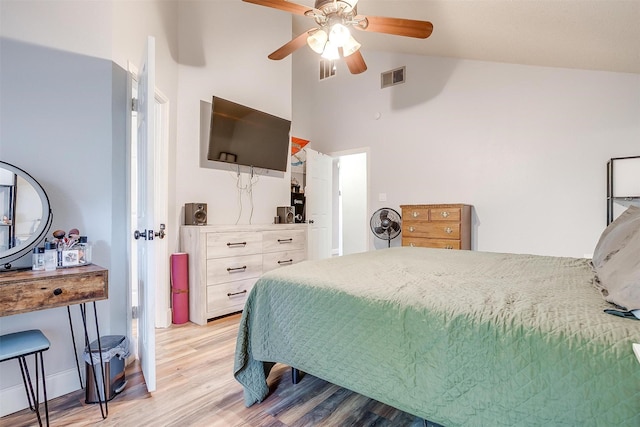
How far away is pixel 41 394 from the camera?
1.59m

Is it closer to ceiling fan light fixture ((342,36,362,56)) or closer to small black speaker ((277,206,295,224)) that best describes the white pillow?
ceiling fan light fixture ((342,36,362,56))

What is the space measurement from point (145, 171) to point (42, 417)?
1292 mm

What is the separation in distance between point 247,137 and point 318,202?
1.95 metres

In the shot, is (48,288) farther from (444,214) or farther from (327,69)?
(327,69)

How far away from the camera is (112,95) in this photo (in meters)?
1.85

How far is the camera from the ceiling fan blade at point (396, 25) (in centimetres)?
214

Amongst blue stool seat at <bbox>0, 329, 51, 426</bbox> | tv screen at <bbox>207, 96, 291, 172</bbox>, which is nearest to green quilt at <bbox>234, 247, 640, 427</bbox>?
blue stool seat at <bbox>0, 329, 51, 426</bbox>

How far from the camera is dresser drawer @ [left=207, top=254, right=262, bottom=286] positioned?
2.79 metres

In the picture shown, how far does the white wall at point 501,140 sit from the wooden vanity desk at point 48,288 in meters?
3.68

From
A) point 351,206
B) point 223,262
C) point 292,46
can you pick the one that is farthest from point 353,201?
point 292,46

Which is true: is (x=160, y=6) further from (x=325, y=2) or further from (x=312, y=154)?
(x=312, y=154)

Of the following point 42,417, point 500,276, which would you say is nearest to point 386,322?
point 500,276

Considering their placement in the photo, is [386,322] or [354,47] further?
[354,47]

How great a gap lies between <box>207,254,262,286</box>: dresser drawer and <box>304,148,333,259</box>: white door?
1.59 metres
